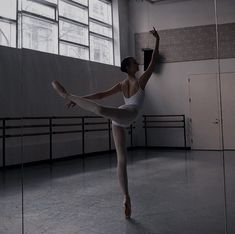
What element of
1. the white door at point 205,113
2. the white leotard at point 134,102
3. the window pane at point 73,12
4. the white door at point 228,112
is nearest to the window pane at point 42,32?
the window pane at point 73,12

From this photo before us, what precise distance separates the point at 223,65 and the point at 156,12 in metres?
0.96

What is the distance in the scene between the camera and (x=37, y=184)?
118 inches

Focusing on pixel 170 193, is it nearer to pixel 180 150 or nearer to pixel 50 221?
pixel 180 150

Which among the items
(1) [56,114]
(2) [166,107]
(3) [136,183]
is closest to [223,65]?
(2) [166,107]

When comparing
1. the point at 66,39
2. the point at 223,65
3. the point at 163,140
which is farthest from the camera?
the point at 223,65

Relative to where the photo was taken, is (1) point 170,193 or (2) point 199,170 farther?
(2) point 199,170

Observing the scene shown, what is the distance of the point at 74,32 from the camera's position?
212cm

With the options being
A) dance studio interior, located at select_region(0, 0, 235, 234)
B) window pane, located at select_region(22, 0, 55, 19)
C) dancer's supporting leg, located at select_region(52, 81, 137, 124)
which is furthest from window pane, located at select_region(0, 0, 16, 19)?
dancer's supporting leg, located at select_region(52, 81, 137, 124)

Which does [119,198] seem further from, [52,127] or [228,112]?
[228,112]

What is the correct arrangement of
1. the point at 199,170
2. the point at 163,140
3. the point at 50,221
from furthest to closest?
the point at 199,170 → the point at 163,140 → the point at 50,221

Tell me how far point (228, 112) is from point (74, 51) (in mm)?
1260

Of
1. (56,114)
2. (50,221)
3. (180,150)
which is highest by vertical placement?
(56,114)

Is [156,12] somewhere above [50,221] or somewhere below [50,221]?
above

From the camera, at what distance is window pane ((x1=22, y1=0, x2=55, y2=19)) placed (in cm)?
218
